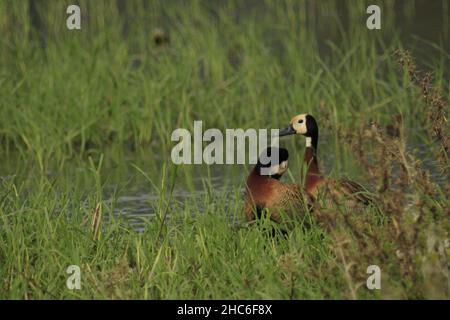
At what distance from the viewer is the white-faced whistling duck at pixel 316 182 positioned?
19.6 feet

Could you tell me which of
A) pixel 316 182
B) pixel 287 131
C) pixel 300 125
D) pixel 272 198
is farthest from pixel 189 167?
pixel 272 198

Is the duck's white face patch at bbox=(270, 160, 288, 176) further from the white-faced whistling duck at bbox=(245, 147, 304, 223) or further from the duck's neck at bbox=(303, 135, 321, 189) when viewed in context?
the white-faced whistling duck at bbox=(245, 147, 304, 223)

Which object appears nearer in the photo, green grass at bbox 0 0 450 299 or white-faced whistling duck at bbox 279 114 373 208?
green grass at bbox 0 0 450 299

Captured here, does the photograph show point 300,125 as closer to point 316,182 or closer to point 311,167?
point 311,167

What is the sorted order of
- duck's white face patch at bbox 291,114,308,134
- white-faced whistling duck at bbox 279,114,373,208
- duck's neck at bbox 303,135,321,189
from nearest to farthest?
white-faced whistling duck at bbox 279,114,373,208, duck's neck at bbox 303,135,321,189, duck's white face patch at bbox 291,114,308,134

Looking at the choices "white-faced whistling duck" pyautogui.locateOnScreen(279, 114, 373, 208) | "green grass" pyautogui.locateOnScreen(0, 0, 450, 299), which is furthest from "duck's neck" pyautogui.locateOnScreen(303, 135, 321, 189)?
A: "green grass" pyautogui.locateOnScreen(0, 0, 450, 299)

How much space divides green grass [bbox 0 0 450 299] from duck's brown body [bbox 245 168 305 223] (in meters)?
0.10

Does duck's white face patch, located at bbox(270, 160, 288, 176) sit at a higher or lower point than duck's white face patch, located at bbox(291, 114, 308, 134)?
lower

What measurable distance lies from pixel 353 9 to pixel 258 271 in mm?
6014

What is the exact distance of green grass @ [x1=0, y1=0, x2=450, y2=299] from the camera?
516 centimetres

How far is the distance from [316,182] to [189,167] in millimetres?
1960

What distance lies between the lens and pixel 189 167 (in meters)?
8.79

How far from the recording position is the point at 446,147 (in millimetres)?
5750

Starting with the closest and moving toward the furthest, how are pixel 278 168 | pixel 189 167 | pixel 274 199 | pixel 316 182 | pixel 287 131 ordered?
pixel 274 199 → pixel 316 182 → pixel 278 168 → pixel 287 131 → pixel 189 167
